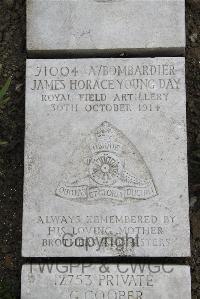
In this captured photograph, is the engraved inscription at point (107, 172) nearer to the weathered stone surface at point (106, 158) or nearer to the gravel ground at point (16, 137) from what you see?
the weathered stone surface at point (106, 158)

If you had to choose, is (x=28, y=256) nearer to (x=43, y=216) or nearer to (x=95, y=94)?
(x=43, y=216)

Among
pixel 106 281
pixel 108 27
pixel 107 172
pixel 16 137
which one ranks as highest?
pixel 108 27

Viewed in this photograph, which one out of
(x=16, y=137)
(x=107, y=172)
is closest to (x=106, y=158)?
(x=107, y=172)

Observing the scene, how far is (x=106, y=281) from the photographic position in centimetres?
349

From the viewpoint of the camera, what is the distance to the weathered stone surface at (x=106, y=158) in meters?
3.51

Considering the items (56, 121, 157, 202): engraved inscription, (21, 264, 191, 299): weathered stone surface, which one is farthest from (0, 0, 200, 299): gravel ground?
(56, 121, 157, 202): engraved inscription

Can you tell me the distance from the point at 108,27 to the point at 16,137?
40.8 inches

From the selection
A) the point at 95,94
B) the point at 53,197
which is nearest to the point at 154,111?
the point at 95,94

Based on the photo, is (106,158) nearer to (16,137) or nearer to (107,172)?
(107,172)

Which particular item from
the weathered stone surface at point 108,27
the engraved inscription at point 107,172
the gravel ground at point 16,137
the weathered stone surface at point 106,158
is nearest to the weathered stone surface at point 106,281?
the weathered stone surface at point 106,158

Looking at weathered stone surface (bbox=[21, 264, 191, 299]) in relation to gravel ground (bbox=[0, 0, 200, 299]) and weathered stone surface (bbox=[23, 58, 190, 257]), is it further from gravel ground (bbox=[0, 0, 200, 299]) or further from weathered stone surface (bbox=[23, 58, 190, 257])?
gravel ground (bbox=[0, 0, 200, 299])

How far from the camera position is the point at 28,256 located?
11.6ft

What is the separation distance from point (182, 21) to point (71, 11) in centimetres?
78

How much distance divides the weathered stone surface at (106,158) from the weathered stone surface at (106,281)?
11 cm
